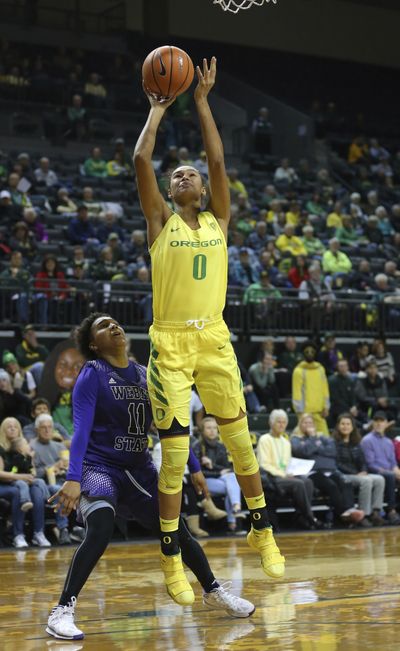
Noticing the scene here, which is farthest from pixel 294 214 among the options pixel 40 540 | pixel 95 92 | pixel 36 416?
pixel 40 540

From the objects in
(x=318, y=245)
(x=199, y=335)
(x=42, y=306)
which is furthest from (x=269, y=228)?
(x=199, y=335)

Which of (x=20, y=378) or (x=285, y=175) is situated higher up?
(x=285, y=175)

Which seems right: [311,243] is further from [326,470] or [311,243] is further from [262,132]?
[326,470]

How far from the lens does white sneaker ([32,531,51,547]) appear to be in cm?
1056

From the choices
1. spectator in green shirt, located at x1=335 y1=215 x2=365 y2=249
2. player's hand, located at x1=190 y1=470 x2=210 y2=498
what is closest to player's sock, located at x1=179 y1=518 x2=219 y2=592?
player's hand, located at x1=190 y1=470 x2=210 y2=498

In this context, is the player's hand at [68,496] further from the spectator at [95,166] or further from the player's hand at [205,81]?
the spectator at [95,166]

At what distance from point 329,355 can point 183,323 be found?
10.7 meters

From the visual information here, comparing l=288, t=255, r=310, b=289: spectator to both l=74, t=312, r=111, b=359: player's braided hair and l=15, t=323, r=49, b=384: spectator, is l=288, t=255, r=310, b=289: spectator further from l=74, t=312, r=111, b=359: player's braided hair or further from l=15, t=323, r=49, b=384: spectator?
l=74, t=312, r=111, b=359: player's braided hair

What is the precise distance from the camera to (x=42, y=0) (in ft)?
80.6

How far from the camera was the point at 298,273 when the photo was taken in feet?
57.4

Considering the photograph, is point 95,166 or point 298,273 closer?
point 298,273

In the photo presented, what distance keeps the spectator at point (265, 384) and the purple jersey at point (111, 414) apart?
9267 mm

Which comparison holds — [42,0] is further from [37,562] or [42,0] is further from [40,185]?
[37,562]

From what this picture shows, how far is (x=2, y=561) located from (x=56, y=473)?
2230 mm
